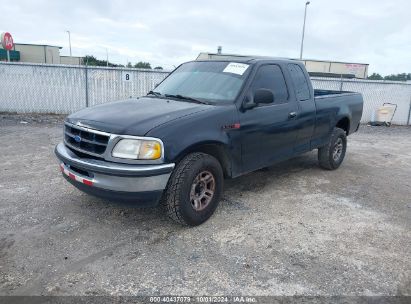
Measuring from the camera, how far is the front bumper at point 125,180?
3283 millimetres

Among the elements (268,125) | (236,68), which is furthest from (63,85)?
(268,125)

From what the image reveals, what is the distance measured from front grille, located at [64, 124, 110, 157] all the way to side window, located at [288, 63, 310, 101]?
3078mm

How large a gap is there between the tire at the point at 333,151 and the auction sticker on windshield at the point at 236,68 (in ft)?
8.19

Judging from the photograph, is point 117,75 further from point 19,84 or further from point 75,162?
point 75,162

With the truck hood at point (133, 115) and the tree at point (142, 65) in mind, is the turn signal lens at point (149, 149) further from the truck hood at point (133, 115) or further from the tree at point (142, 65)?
the tree at point (142, 65)

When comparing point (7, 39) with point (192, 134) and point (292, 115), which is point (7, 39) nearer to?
point (292, 115)

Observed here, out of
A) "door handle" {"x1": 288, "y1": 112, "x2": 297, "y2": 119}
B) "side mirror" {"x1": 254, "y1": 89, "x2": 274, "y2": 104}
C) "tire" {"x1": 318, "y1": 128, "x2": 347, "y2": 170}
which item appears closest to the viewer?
"side mirror" {"x1": 254, "y1": 89, "x2": 274, "y2": 104}

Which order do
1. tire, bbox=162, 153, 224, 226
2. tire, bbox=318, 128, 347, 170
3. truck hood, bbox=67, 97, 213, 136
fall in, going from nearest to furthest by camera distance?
truck hood, bbox=67, 97, 213, 136 → tire, bbox=162, 153, 224, 226 → tire, bbox=318, 128, 347, 170

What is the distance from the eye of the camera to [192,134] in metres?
3.58

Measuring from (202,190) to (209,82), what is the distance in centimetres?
147

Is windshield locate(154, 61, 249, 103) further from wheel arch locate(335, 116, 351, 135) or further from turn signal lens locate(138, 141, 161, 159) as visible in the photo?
wheel arch locate(335, 116, 351, 135)

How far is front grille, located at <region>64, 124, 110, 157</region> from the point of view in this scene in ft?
11.3

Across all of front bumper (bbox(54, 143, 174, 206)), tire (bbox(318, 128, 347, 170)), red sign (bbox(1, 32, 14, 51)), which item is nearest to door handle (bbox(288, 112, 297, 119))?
tire (bbox(318, 128, 347, 170))

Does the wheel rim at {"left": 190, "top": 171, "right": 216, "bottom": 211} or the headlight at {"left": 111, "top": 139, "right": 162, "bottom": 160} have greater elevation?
the headlight at {"left": 111, "top": 139, "right": 162, "bottom": 160}
